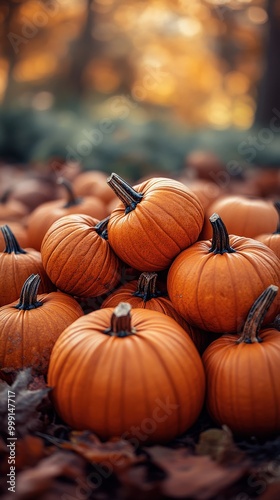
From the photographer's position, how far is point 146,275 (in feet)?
7.95

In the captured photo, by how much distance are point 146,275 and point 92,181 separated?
2679 millimetres

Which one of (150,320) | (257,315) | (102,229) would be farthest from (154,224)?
(257,315)

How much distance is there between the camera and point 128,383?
183 centimetres

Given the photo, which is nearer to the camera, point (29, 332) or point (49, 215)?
point (29, 332)

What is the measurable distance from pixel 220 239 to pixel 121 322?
68 cm

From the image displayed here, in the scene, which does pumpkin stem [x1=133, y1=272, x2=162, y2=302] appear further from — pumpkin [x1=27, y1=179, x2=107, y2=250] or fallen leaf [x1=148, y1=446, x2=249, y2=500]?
pumpkin [x1=27, y1=179, x2=107, y2=250]

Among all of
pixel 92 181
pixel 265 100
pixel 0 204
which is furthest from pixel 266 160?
pixel 0 204

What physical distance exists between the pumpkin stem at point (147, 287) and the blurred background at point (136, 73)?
22.7 ft

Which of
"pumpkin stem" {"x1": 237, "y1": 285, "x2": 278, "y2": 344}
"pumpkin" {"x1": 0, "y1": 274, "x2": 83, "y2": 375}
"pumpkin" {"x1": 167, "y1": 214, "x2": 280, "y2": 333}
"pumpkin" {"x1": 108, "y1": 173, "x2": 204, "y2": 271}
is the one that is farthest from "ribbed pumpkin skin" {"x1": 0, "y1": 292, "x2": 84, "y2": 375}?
"pumpkin stem" {"x1": 237, "y1": 285, "x2": 278, "y2": 344}

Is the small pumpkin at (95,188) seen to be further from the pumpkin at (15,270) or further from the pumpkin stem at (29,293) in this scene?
the pumpkin stem at (29,293)

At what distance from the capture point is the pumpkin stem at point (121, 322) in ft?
6.28

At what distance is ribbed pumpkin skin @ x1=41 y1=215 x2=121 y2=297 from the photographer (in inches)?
97.0

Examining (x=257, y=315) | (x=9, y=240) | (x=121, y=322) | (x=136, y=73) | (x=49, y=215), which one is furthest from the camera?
(x=136, y=73)

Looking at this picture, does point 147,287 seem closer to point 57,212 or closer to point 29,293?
point 29,293
